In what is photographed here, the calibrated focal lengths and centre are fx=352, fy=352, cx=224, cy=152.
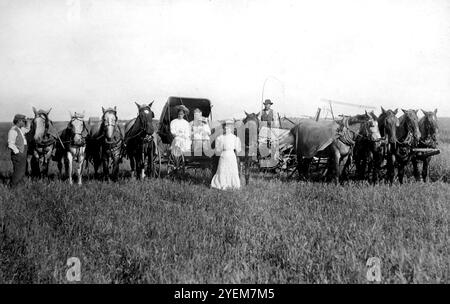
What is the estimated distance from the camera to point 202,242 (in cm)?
473

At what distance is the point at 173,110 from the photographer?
494 inches

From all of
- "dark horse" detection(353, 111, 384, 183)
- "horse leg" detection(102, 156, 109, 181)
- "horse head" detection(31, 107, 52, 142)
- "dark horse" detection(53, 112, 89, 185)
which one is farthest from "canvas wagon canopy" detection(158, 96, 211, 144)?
"dark horse" detection(353, 111, 384, 183)

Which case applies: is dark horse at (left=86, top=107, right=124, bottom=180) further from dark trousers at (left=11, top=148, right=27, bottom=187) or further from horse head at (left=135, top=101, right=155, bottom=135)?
dark trousers at (left=11, top=148, right=27, bottom=187)


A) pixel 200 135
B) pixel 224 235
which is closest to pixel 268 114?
pixel 200 135

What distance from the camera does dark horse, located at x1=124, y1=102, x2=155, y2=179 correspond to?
10.1m

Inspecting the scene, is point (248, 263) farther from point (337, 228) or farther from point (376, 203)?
point (376, 203)

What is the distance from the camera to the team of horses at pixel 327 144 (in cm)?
962

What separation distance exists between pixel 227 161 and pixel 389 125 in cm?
448

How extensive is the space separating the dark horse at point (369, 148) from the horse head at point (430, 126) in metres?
1.50

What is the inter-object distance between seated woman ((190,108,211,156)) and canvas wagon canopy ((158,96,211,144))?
0.85 m

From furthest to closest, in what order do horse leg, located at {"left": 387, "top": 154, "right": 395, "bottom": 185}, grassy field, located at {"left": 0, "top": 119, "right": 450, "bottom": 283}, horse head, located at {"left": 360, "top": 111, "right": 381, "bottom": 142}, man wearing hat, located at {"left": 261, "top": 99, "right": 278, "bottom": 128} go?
man wearing hat, located at {"left": 261, "top": 99, "right": 278, "bottom": 128} < horse leg, located at {"left": 387, "top": 154, "right": 395, "bottom": 185} < horse head, located at {"left": 360, "top": 111, "right": 381, "bottom": 142} < grassy field, located at {"left": 0, "top": 119, "right": 450, "bottom": 283}

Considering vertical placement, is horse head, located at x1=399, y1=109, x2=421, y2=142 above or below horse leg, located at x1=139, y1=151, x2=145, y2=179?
above
